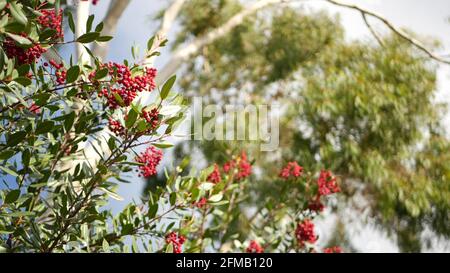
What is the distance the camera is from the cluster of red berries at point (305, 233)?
281 centimetres

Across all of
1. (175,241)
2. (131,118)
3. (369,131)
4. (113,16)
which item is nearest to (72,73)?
(131,118)

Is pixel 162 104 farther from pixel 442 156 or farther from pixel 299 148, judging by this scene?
pixel 442 156

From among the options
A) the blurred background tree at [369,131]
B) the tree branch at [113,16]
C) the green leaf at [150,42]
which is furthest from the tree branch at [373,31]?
the green leaf at [150,42]

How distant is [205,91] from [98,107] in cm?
645

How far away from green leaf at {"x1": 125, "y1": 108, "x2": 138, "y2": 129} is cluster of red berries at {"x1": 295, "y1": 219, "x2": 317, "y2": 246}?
1.74 meters

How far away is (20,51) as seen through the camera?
1332mm

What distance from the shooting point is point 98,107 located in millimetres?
1646

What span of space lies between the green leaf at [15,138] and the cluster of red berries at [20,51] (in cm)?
23

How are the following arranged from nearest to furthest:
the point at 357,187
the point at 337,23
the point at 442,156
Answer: the point at 442,156 → the point at 357,187 → the point at 337,23

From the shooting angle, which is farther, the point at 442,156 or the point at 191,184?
the point at 442,156

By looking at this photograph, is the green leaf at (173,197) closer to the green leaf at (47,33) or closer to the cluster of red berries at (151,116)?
the cluster of red berries at (151,116)
